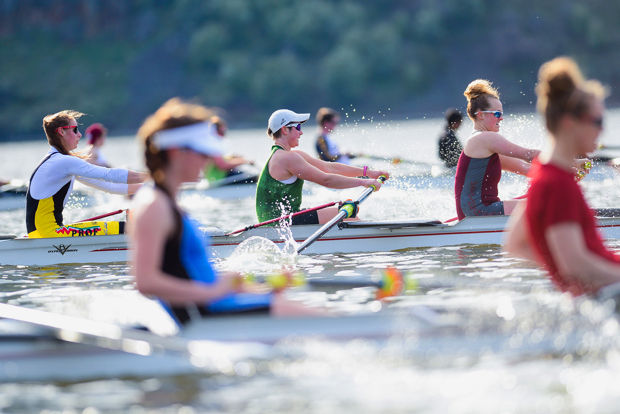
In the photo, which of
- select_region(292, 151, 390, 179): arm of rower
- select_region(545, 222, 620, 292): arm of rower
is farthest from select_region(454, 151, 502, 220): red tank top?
select_region(545, 222, 620, 292): arm of rower

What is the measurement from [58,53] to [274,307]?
88206mm

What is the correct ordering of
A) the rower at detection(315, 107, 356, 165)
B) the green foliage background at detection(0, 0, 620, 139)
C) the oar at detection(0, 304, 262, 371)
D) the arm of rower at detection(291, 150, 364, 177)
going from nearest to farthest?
1. the oar at detection(0, 304, 262, 371)
2. the arm of rower at detection(291, 150, 364, 177)
3. the rower at detection(315, 107, 356, 165)
4. the green foliage background at detection(0, 0, 620, 139)

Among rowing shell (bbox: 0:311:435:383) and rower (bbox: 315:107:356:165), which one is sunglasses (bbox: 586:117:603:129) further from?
rower (bbox: 315:107:356:165)

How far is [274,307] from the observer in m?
5.04

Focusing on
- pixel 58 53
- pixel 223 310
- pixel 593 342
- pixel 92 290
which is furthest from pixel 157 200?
pixel 58 53

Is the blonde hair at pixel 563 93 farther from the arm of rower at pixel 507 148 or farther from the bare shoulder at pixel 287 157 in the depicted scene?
the bare shoulder at pixel 287 157

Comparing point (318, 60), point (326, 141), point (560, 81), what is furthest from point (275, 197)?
point (318, 60)

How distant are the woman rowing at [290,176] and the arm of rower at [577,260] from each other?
5.05 m

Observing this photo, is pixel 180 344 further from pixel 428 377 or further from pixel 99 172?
pixel 99 172

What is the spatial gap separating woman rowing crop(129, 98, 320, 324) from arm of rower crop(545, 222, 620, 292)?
154 centimetres

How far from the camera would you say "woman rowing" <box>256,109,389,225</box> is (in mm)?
9641

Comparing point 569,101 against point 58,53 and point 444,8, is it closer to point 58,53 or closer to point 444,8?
point 444,8

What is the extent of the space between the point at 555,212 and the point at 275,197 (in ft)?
18.4

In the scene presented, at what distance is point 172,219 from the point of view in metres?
4.61
